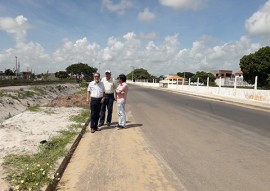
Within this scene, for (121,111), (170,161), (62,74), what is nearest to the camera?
(170,161)

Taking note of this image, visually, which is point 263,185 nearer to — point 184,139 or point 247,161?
point 247,161

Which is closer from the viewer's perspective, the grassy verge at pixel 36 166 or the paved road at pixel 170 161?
the grassy verge at pixel 36 166

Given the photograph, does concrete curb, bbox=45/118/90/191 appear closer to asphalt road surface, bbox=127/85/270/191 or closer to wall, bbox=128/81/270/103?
asphalt road surface, bbox=127/85/270/191

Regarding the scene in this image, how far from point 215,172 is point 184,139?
3032mm

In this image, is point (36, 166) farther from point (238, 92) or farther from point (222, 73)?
point (222, 73)

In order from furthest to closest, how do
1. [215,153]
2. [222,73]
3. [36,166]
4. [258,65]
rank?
[222,73] < [258,65] < [215,153] < [36,166]

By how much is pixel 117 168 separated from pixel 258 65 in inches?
2762

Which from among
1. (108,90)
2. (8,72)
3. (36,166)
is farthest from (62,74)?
(36,166)

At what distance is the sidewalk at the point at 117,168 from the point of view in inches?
194

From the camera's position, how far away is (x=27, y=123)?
1087 cm

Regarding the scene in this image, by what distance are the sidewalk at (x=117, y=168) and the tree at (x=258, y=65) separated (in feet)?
219

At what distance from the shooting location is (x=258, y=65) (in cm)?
7012

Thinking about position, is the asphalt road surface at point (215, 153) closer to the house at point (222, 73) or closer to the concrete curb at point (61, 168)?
the concrete curb at point (61, 168)

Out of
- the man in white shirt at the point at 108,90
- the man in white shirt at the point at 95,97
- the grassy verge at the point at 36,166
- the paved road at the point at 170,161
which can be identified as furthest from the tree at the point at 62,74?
the grassy verge at the point at 36,166
